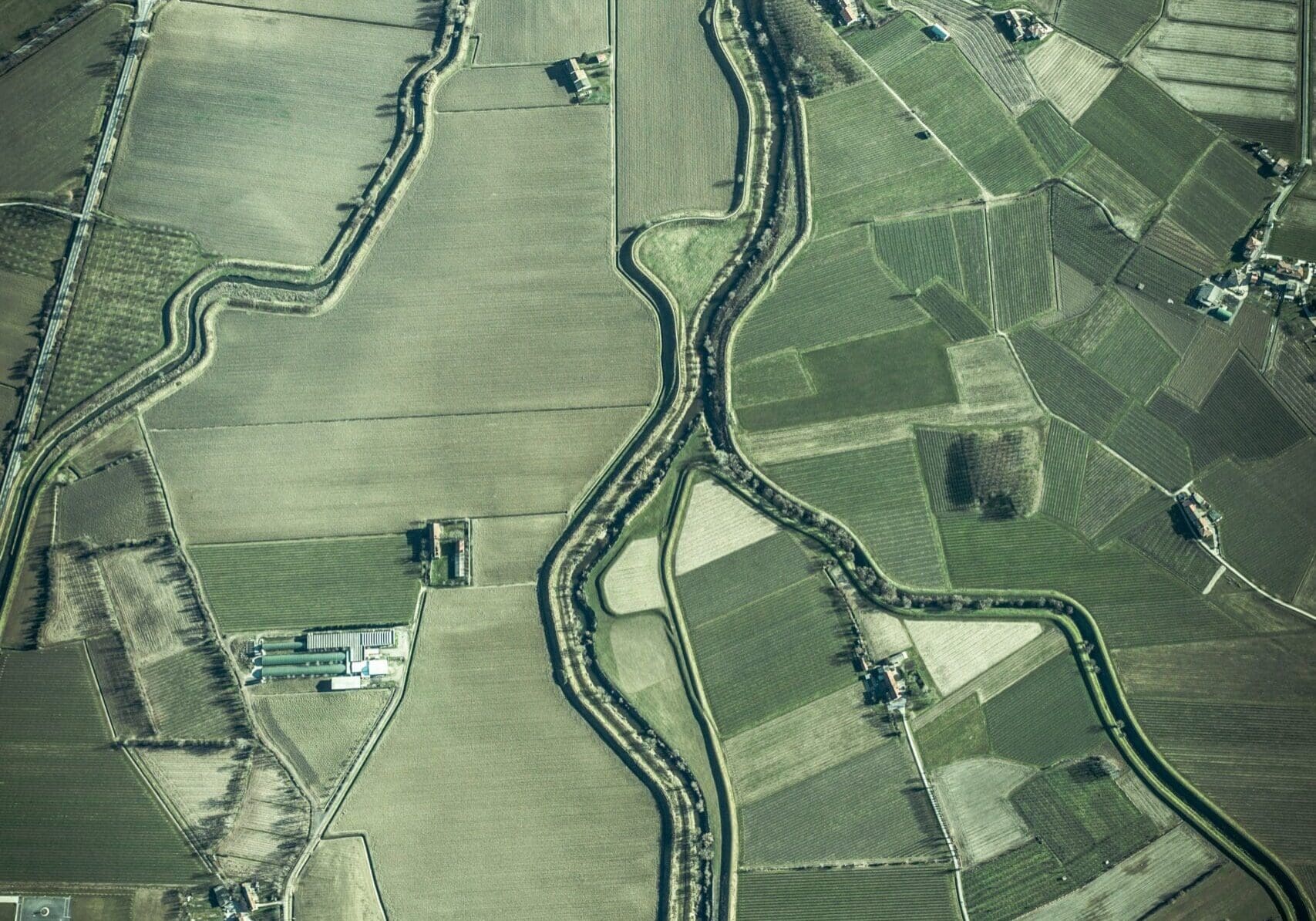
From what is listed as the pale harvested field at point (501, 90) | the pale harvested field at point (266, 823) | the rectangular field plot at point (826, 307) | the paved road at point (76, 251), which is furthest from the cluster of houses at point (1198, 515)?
the paved road at point (76, 251)

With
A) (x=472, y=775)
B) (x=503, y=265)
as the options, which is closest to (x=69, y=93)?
(x=503, y=265)

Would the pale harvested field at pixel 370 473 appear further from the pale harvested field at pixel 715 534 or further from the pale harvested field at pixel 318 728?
the pale harvested field at pixel 318 728

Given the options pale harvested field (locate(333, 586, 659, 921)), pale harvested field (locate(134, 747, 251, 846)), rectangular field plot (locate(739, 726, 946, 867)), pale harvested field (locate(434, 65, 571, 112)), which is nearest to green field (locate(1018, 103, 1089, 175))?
pale harvested field (locate(434, 65, 571, 112))

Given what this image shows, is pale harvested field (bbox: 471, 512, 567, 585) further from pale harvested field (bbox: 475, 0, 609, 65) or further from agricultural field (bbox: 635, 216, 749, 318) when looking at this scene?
pale harvested field (bbox: 475, 0, 609, 65)

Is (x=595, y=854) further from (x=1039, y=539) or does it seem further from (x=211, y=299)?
A: (x=211, y=299)

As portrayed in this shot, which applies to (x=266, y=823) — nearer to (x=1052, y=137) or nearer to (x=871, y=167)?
(x=871, y=167)

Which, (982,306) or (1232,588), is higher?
(982,306)
